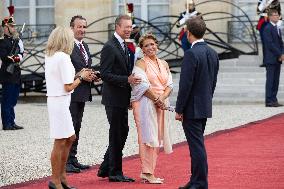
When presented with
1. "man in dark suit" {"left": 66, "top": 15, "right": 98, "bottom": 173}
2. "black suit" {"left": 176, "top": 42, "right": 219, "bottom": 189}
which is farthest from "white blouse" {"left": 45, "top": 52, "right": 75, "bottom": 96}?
"man in dark suit" {"left": 66, "top": 15, "right": 98, "bottom": 173}

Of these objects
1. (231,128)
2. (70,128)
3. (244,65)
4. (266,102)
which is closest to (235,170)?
(70,128)

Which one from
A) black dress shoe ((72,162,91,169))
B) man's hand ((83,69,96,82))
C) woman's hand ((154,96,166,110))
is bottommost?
Answer: black dress shoe ((72,162,91,169))

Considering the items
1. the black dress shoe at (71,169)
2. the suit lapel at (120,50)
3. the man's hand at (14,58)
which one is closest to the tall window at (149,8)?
the man's hand at (14,58)

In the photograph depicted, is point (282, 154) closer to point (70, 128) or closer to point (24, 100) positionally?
point (70, 128)

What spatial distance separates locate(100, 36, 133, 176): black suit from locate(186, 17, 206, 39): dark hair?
50.0 inches

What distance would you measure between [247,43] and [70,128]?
56.2 feet

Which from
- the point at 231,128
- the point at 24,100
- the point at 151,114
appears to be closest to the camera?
the point at 151,114

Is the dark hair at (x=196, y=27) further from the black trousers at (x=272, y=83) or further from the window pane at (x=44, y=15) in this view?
the window pane at (x=44, y=15)

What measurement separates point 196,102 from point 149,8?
18.5 m

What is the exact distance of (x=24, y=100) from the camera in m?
26.6

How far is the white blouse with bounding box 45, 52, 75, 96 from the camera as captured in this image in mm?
11336

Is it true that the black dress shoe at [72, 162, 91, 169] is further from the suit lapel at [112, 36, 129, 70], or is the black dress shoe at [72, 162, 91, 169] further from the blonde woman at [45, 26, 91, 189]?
the blonde woman at [45, 26, 91, 189]

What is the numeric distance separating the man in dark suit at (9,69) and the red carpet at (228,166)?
3730mm

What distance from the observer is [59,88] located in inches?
447
